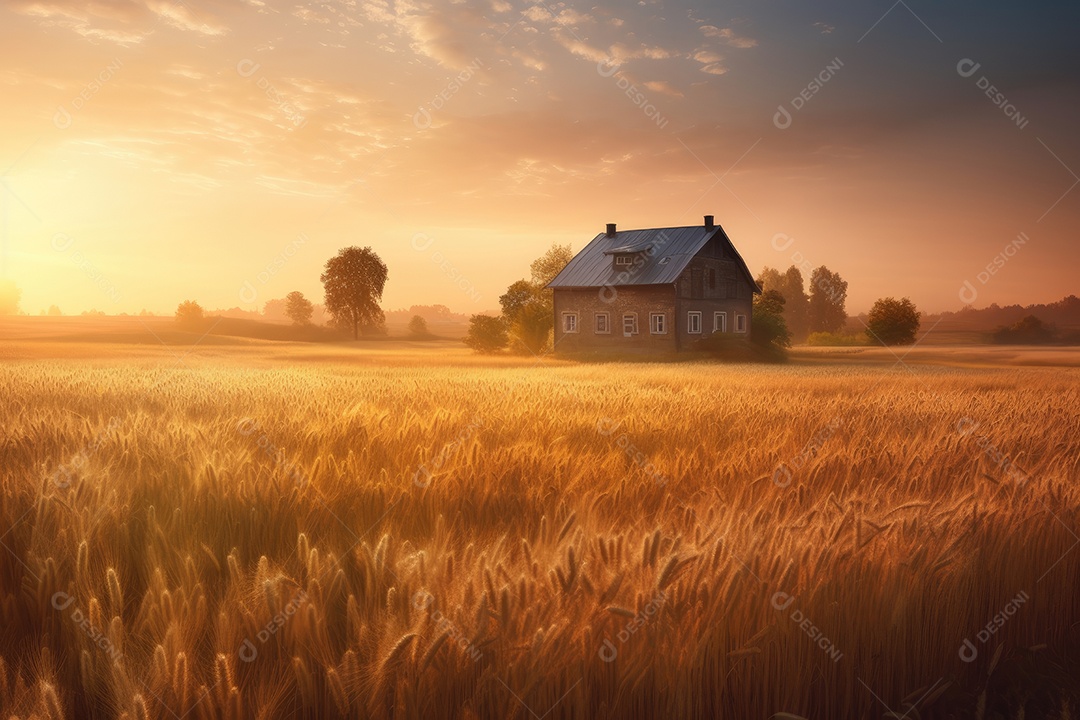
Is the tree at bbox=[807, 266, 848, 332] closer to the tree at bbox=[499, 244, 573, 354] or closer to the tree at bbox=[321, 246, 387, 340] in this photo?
the tree at bbox=[499, 244, 573, 354]

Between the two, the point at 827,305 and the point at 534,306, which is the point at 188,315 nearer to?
the point at 534,306

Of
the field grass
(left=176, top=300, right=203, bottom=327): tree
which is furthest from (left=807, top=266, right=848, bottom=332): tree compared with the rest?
the field grass

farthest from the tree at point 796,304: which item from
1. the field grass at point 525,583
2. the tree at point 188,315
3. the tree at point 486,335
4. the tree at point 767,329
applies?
the field grass at point 525,583

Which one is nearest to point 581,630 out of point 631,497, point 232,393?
point 631,497

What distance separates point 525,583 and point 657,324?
40291mm

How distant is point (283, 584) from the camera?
1.78 metres

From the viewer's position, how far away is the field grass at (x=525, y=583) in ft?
4.90

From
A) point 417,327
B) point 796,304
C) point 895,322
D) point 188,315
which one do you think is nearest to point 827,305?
point 796,304

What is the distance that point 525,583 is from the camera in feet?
5.46

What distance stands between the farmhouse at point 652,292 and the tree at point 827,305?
6657 centimetres

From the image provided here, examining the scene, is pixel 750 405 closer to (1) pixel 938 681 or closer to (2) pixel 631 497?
(2) pixel 631 497

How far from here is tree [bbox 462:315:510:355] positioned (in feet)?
179

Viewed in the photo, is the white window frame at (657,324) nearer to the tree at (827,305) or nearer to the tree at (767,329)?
the tree at (767,329)

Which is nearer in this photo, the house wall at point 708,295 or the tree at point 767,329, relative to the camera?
the house wall at point 708,295
